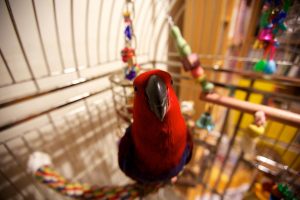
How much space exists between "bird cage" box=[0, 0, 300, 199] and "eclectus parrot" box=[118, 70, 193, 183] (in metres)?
0.14

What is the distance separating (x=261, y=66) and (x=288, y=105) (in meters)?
0.14

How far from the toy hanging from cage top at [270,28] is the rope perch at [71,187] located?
0.41 metres

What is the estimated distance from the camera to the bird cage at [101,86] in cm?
35

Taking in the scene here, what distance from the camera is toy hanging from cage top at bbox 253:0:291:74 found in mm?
294

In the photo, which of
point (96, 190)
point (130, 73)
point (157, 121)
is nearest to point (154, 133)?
point (157, 121)

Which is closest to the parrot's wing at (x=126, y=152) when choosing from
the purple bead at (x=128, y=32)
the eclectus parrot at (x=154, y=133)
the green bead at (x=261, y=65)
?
the eclectus parrot at (x=154, y=133)

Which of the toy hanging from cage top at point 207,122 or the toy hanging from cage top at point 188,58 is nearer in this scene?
the toy hanging from cage top at point 188,58

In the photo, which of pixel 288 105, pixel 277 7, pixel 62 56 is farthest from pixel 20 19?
pixel 288 105

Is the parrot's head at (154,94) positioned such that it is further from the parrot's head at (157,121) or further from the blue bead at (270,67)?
the blue bead at (270,67)

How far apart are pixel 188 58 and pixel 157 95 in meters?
0.23

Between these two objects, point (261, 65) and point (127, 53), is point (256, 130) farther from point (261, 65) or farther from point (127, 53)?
point (127, 53)

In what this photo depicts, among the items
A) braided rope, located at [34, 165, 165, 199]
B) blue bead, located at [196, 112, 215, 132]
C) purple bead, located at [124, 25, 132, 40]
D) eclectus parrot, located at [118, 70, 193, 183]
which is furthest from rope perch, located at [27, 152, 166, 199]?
purple bead, located at [124, 25, 132, 40]

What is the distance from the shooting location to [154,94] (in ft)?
0.69

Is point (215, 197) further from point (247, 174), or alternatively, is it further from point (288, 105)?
point (288, 105)
